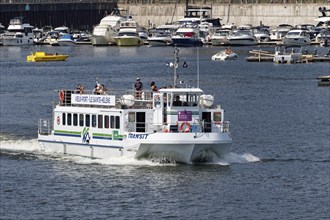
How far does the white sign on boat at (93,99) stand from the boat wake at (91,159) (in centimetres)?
304

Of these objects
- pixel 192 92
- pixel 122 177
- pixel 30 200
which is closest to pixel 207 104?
pixel 192 92

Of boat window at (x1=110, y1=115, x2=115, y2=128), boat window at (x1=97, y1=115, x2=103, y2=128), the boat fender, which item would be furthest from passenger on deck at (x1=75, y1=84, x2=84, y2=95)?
the boat fender

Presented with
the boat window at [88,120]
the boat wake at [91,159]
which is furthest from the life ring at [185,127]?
the boat window at [88,120]

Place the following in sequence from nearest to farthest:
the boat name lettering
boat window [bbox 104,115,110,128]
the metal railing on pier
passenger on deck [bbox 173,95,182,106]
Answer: the boat name lettering → passenger on deck [bbox 173,95,182,106] → boat window [bbox 104,115,110,128] → the metal railing on pier

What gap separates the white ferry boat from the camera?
6706 cm

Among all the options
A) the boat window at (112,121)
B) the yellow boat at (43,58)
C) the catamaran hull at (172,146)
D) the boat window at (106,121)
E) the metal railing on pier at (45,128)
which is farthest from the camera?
the yellow boat at (43,58)

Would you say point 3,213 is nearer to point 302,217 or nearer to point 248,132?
point 302,217

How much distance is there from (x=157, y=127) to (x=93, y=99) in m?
5.23

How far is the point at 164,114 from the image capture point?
67938 millimetres

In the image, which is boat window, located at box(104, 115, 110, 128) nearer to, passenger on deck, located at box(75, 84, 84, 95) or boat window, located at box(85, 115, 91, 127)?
boat window, located at box(85, 115, 91, 127)

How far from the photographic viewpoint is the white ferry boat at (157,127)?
67062 mm

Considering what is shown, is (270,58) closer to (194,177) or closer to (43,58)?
(43,58)

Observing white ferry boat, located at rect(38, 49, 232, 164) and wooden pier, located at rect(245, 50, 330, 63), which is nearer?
white ferry boat, located at rect(38, 49, 232, 164)

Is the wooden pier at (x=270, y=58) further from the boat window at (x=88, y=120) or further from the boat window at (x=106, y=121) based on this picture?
the boat window at (x=106, y=121)
